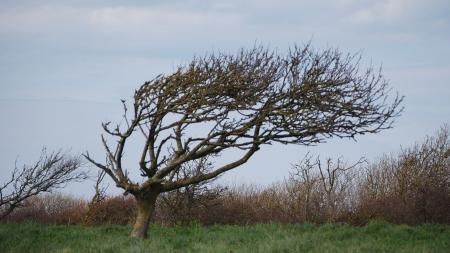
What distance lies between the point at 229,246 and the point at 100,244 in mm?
3620

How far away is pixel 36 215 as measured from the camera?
37.1 metres

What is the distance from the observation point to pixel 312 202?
108 feet

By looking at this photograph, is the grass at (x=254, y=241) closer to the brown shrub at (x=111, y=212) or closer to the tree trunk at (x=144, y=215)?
the tree trunk at (x=144, y=215)

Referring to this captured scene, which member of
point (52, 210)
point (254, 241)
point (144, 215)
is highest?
point (52, 210)

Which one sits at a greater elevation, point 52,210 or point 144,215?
point 52,210

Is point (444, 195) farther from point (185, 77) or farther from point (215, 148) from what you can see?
point (185, 77)

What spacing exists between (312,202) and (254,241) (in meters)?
20.8

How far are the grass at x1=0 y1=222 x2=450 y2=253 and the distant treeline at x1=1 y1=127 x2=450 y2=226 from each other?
8.03 m

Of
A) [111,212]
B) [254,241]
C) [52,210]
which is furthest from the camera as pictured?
[52,210]

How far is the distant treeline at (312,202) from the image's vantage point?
80.9 feet

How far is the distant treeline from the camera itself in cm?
2467

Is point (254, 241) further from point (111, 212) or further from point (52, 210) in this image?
point (52, 210)

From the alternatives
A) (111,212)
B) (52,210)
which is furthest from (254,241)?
(52,210)

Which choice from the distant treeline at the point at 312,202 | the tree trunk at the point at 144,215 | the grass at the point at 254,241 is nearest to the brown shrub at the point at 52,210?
the distant treeline at the point at 312,202
